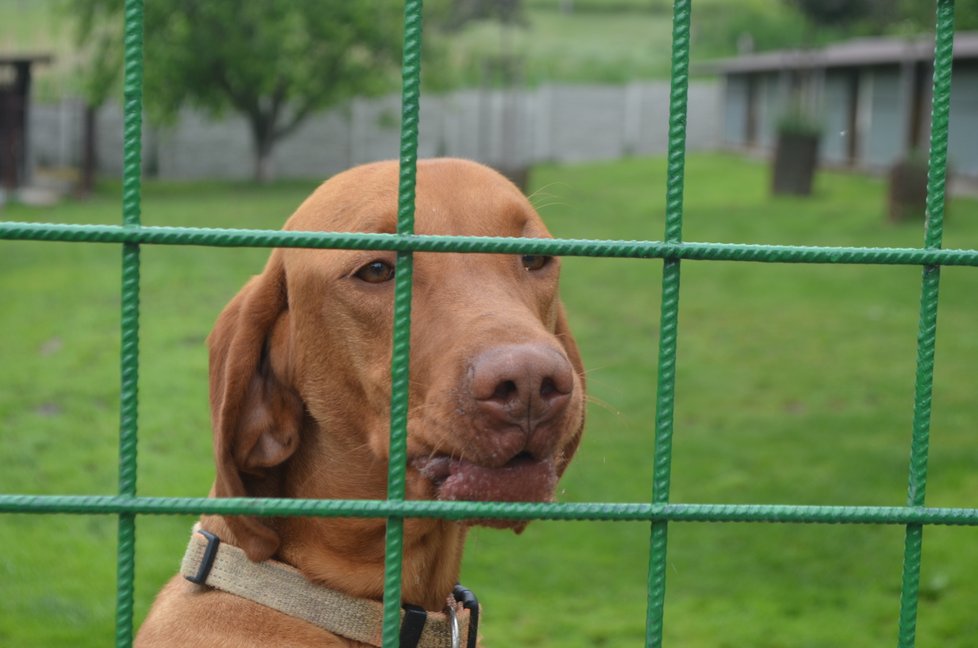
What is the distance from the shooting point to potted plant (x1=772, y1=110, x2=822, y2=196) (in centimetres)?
2197

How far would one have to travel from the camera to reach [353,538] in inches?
109

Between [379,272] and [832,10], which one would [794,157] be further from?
[379,272]

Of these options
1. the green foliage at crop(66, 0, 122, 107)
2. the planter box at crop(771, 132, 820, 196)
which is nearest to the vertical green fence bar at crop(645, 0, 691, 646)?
the planter box at crop(771, 132, 820, 196)

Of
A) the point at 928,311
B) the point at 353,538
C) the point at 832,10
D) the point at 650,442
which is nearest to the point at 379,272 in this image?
the point at 353,538

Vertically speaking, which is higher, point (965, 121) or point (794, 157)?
point (965, 121)

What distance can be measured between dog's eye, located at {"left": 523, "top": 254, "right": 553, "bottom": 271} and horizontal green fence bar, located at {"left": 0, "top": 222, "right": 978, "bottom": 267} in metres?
0.73

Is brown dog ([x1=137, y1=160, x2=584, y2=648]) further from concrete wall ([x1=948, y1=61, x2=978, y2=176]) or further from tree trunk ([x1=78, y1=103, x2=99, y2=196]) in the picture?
tree trunk ([x1=78, y1=103, x2=99, y2=196])

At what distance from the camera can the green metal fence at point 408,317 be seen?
1969mm

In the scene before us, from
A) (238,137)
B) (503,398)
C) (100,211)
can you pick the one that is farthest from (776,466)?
(238,137)

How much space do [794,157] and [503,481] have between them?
20718mm

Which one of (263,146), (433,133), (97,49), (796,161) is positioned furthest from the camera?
(433,133)

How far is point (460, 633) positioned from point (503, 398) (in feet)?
3.03

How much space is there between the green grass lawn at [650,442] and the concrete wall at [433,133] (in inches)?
532

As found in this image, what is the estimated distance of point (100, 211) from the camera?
868 inches
